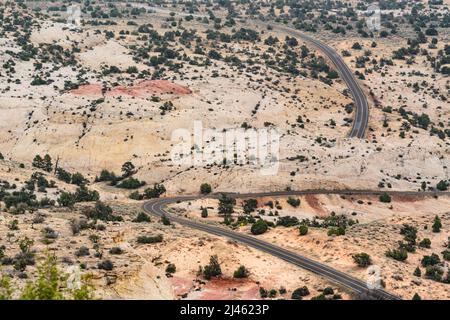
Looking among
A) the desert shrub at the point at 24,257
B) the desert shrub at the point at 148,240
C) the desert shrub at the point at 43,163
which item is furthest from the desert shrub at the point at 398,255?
the desert shrub at the point at 43,163

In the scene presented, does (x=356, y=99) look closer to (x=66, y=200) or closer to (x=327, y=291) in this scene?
(x=66, y=200)

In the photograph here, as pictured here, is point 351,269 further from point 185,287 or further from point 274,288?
point 185,287

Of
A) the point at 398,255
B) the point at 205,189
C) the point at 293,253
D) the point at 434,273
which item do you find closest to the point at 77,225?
the point at 293,253

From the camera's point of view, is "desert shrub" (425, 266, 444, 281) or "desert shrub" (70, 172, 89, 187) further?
"desert shrub" (70, 172, 89, 187)

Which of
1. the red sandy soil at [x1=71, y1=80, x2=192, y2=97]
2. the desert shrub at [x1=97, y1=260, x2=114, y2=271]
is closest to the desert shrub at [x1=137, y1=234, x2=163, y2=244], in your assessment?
the desert shrub at [x1=97, y1=260, x2=114, y2=271]

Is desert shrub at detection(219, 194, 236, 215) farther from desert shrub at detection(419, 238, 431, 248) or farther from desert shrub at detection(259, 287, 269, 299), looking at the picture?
desert shrub at detection(259, 287, 269, 299)

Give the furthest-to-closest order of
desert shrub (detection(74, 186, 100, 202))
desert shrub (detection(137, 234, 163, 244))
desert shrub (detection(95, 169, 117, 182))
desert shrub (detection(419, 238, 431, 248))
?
desert shrub (detection(95, 169, 117, 182)), desert shrub (detection(74, 186, 100, 202)), desert shrub (detection(419, 238, 431, 248)), desert shrub (detection(137, 234, 163, 244))
